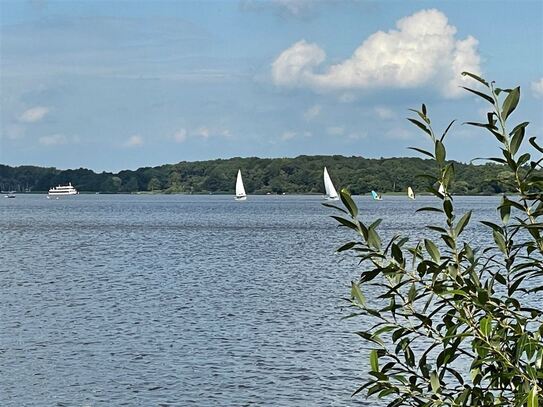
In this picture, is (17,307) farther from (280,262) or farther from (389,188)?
(389,188)

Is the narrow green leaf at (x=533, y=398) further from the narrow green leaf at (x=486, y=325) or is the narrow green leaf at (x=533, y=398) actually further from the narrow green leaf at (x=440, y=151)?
the narrow green leaf at (x=440, y=151)

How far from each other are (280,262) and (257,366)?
92.2 ft

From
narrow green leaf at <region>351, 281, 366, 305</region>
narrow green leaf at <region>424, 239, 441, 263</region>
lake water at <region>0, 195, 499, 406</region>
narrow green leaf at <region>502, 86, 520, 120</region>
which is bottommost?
lake water at <region>0, 195, 499, 406</region>

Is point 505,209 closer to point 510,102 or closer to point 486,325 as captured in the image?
point 510,102

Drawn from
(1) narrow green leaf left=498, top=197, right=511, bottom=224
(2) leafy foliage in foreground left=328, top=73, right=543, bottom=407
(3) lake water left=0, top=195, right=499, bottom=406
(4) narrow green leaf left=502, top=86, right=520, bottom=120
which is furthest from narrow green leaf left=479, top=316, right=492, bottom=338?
(3) lake water left=0, top=195, right=499, bottom=406

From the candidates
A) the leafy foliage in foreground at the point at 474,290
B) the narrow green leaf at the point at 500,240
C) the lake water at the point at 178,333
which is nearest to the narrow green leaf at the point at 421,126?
the leafy foliage in foreground at the point at 474,290

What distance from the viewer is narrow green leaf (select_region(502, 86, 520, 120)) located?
4.51 meters

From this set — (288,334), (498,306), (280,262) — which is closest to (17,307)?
(288,334)

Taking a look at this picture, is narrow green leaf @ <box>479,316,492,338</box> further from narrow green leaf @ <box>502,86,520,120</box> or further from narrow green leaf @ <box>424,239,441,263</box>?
narrow green leaf @ <box>502,86,520,120</box>

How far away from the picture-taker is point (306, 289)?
3366cm

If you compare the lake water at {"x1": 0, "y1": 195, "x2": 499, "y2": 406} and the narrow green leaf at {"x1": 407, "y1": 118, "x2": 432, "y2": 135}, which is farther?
the lake water at {"x1": 0, "y1": 195, "x2": 499, "y2": 406}

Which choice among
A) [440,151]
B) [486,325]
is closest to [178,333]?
[440,151]

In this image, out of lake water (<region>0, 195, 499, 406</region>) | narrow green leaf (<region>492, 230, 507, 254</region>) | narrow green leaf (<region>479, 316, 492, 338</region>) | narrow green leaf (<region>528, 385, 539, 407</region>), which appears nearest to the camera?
A: narrow green leaf (<region>528, 385, 539, 407</region>)

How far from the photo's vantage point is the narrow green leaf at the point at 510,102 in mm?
4512
